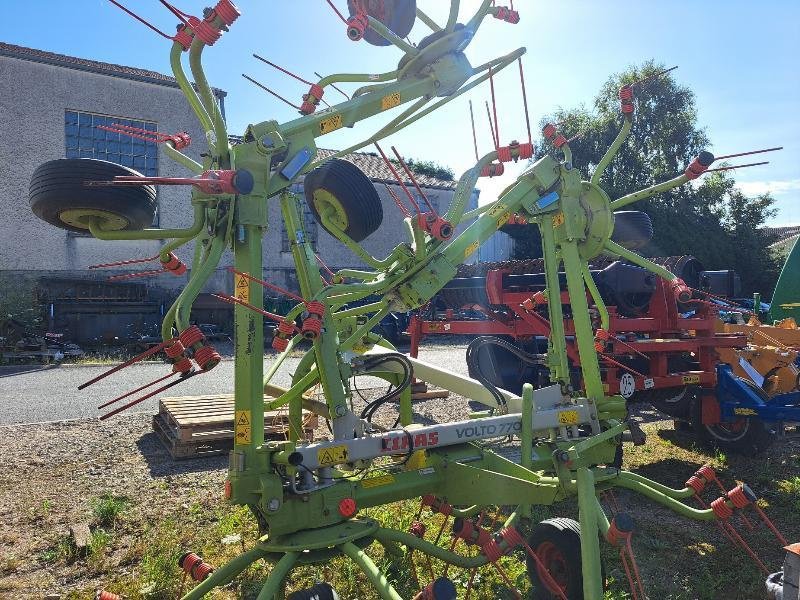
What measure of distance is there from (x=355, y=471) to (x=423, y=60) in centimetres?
255

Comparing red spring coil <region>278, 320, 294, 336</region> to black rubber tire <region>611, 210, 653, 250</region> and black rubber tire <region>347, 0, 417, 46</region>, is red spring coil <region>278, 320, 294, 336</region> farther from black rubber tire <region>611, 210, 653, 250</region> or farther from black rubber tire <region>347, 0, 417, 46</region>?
black rubber tire <region>611, 210, 653, 250</region>

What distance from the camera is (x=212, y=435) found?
6.34 m

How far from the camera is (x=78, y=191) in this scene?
283 centimetres

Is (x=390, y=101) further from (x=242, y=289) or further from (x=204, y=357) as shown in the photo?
(x=204, y=357)

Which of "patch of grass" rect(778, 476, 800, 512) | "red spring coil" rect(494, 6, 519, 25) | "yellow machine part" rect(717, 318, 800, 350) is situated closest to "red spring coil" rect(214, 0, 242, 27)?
"red spring coil" rect(494, 6, 519, 25)

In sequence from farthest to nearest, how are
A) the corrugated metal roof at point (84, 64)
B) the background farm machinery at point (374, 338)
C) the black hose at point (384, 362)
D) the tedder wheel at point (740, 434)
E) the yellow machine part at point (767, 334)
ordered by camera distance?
the corrugated metal roof at point (84, 64) → the yellow machine part at point (767, 334) → the tedder wheel at point (740, 434) → the black hose at point (384, 362) → the background farm machinery at point (374, 338)

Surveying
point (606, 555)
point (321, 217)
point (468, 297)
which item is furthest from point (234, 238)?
point (468, 297)

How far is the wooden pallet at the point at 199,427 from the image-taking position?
20.4 ft

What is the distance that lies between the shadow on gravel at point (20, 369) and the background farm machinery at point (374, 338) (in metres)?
10.4

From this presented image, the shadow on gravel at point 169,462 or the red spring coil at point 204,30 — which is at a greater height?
the red spring coil at point 204,30

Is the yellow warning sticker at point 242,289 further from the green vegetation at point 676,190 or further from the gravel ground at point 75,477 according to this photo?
the green vegetation at point 676,190

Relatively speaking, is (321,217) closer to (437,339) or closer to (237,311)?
(237,311)

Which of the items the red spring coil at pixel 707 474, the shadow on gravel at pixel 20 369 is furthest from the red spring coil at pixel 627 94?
the shadow on gravel at pixel 20 369

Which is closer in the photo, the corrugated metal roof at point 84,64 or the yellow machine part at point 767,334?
the yellow machine part at point 767,334
